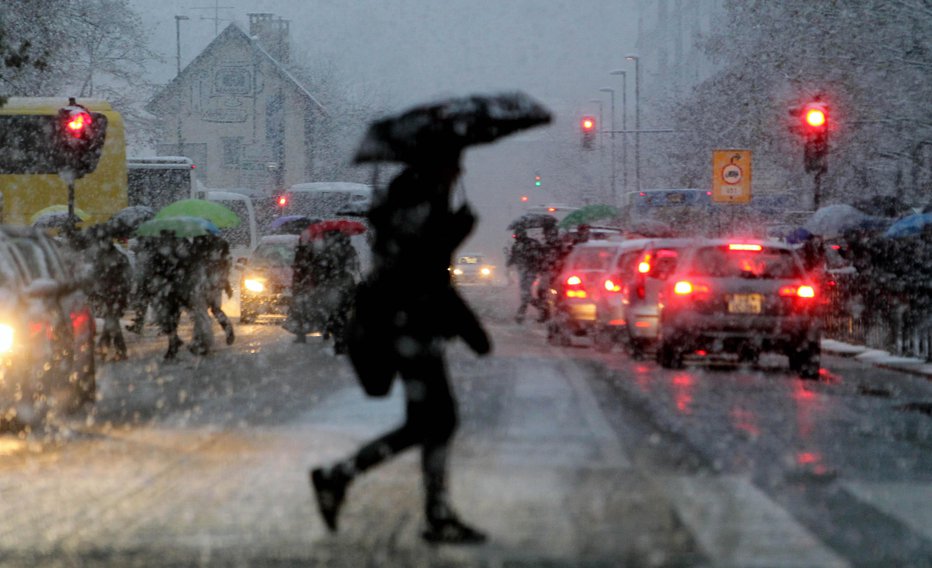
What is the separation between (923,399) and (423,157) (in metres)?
9.25

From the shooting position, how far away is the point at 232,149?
77.8 metres

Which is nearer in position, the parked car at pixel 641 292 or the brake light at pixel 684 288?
the brake light at pixel 684 288

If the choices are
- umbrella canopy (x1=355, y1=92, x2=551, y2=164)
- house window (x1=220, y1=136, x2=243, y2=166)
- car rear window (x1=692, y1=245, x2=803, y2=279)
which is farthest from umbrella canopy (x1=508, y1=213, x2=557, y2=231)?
house window (x1=220, y1=136, x2=243, y2=166)

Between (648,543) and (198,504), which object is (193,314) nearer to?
(198,504)

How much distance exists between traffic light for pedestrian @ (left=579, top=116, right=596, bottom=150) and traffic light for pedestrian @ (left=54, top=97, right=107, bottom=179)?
71.3 ft

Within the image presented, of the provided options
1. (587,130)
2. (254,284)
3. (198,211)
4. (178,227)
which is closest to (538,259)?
(254,284)

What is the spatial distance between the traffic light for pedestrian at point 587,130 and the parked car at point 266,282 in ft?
40.3

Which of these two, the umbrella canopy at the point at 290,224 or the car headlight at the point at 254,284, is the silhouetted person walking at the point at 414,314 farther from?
the umbrella canopy at the point at 290,224

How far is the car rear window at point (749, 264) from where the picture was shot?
720 inches

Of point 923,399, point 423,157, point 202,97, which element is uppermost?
point 202,97

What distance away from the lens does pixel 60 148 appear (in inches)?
807

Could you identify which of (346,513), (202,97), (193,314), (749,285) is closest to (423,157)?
(346,513)

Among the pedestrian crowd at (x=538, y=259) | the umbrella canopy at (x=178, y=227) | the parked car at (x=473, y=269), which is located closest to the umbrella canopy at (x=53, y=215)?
the umbrella canopy at (x=178, y=227)

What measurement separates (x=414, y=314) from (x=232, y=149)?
71.8 m
